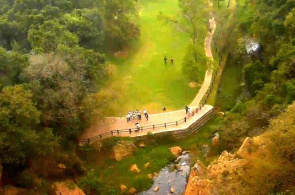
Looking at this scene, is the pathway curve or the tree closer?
the tree

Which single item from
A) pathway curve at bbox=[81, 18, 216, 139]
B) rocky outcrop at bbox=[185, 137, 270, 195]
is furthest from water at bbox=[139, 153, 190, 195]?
rocky outcrop at bbox=[185, 137, 270, 195]

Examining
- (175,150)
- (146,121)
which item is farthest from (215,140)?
(146,121)

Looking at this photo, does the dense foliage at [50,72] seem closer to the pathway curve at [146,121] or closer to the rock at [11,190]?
the rock at [11,190]

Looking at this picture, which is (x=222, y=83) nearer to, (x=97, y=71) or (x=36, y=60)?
(x=97, y=71)

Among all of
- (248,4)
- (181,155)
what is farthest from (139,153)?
(248,4)

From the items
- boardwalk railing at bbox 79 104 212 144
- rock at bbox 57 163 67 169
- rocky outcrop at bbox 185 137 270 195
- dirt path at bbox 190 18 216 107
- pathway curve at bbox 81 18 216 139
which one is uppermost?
dirt path at bbox 190 18 216 107

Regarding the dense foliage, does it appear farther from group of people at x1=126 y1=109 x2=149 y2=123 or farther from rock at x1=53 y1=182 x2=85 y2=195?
group of people at x1=126 y1=109 x2=149 y2=123

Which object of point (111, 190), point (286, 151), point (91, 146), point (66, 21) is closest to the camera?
point (286, 151)
